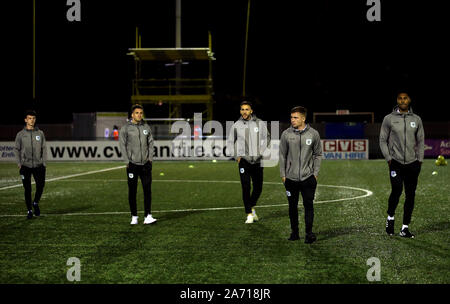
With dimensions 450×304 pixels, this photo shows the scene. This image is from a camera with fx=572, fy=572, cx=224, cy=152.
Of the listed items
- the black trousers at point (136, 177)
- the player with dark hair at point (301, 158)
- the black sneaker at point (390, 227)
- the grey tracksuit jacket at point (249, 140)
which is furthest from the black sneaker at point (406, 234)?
the black trousers at point (136, 177)

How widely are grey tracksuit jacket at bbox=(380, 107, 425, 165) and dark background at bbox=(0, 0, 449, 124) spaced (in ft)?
117

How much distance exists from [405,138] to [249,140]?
2700 millimetres

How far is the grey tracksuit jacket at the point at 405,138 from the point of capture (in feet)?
27.4

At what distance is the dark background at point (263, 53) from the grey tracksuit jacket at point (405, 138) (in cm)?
3576

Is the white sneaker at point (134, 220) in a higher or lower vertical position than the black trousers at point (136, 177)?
lower

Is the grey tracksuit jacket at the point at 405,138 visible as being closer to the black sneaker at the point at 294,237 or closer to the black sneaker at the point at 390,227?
the black sneaker at the point at 390,227

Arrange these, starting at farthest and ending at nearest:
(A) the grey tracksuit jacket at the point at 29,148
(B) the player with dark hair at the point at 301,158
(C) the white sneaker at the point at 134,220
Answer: (A) the grey tracksuit jacket at the point at 29,148
(C) the white sneaker at the point at 134,220
(B) the player with dark hair at the point at 301,158

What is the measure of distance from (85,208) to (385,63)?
40640mm

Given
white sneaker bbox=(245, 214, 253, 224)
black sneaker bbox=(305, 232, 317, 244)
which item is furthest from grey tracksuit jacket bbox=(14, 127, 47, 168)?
black sneaker bbox=(305, 232, 317, 244)

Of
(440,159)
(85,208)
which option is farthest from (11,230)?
(440,159)

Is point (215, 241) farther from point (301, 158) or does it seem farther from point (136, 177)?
point (136, 177)

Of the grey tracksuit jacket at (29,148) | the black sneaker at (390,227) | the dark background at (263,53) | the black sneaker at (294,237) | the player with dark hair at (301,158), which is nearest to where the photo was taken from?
the player with dark hair at (301,158)

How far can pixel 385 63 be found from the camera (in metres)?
48.4

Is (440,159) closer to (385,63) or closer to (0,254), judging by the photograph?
(0,254)
